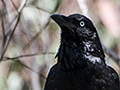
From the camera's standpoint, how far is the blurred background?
6.02 m

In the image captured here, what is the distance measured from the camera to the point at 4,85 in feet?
21.9

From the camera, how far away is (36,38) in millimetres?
6461

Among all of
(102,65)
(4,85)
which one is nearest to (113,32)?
(4,85)

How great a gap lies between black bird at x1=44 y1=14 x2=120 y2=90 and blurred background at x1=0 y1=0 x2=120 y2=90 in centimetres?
142

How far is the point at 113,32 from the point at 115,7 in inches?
29.9

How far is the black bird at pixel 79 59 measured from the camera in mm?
4008

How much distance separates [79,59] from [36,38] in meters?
2.52

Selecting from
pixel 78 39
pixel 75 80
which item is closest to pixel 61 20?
pixel 78 39

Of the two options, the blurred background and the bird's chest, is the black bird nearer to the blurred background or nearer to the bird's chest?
the bird's chest

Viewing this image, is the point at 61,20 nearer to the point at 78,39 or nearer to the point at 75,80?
the point at 78,39

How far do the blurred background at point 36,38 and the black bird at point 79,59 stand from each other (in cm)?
142

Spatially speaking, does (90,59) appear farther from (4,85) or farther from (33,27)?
(4,85)

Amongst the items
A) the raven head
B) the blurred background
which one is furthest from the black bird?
the blurred background

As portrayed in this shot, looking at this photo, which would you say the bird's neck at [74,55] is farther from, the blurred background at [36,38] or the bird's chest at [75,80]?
the blurred background at [36,38]
